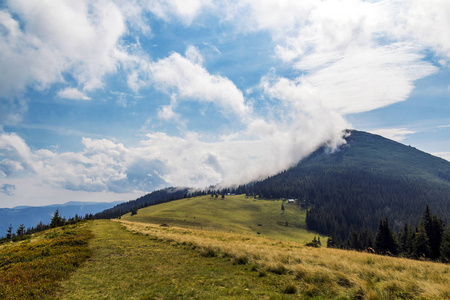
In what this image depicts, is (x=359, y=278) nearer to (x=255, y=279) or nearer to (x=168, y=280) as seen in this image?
(x=255, y=279)

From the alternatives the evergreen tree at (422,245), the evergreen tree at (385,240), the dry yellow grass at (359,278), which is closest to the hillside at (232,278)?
the dry yellow grass at (359,278)

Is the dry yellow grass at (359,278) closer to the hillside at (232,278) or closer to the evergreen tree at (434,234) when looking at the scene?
the hillside at (232,278)

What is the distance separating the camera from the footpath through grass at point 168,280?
33.2 ft

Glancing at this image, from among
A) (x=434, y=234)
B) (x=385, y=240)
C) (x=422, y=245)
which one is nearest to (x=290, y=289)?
(x=422, y=245)

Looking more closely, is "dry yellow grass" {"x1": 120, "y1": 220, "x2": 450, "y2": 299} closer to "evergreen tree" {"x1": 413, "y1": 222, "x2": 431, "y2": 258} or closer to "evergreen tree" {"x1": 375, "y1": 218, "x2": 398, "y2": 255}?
"evergreen tree" {"x1": 413, "y1": 222, "x2": 431, "y2": 258}

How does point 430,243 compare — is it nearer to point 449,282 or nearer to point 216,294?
point 449,282

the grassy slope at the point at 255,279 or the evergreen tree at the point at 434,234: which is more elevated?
the grassy slope at the point at 255,279

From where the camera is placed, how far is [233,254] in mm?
16828

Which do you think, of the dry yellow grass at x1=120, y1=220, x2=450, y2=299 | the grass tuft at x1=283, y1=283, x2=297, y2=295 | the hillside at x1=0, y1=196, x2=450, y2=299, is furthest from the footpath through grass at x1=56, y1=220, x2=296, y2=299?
the dry yellow grass at x1=120, y1=220, x2=450, y2=299

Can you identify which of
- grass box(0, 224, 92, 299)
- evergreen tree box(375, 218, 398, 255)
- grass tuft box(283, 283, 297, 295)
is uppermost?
grass box(0, 224, 92, 299)

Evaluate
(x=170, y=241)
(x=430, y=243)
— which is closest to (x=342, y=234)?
(x=430, y=243)

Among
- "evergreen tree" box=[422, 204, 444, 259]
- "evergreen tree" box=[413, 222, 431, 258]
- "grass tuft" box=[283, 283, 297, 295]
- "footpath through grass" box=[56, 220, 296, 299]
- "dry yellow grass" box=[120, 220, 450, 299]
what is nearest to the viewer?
"dry yellow grass" box=[120, 220, 450, 299]

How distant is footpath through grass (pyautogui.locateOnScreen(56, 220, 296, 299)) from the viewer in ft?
33.2

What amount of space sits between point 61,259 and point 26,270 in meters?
3.05
